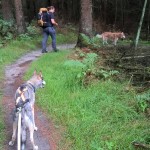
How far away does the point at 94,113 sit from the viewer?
814cm

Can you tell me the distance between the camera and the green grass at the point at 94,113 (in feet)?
22.7

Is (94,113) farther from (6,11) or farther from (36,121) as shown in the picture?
(6,11)

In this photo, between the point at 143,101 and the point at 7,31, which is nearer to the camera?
the point at 143,101

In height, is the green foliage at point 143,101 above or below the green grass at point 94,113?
above

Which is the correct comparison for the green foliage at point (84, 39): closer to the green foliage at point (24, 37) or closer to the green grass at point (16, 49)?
the green grass at point (16, 49)

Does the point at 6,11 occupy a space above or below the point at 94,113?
above

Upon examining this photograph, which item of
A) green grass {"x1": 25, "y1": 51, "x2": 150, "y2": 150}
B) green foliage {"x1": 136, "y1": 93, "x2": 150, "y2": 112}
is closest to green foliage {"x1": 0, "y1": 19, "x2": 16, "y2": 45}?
green grass {"x1": 25, "y1": 51, "x2": 150, "y2": 150}

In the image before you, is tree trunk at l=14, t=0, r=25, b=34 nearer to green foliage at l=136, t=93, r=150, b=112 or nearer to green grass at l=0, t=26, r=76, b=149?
green grass at l=0, t=26, r=76, b=149

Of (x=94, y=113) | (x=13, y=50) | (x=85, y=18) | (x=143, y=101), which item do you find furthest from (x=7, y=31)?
(x=143, y=101)

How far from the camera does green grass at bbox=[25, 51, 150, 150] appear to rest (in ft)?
22.7

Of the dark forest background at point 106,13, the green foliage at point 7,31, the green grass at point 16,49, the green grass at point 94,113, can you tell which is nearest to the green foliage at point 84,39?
the green grass at point 16,49

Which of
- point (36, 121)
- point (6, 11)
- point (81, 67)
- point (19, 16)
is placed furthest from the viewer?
point (6, 11)

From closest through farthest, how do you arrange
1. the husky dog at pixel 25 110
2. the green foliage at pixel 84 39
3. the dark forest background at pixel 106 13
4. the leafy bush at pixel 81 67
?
1. the husky dog at pixel 25 110
2. the leafy bush at pixel 81 67
3. the green foliage at pixel 84 39
4. the dark forest background at pixel 106 13

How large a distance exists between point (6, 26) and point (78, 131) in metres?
A: 13.8
